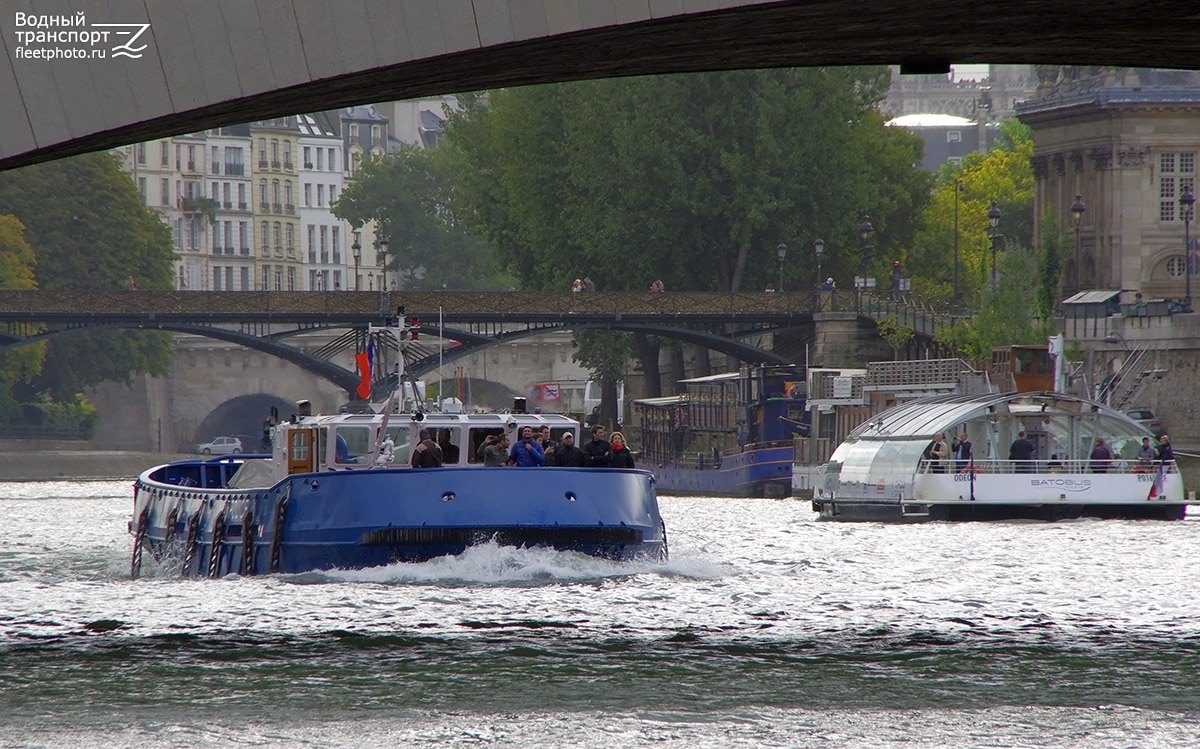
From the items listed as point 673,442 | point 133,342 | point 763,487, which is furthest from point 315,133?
point 763,487

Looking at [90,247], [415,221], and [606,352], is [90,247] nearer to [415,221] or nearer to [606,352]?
[606,352]

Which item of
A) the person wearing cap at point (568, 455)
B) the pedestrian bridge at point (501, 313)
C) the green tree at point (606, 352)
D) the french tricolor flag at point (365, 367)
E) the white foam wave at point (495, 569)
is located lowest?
the white foam wave at point (495, 569)

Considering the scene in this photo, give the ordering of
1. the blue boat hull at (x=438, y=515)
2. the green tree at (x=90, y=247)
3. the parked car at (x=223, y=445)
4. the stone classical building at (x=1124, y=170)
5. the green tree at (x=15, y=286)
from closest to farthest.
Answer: the blue boat hull at (x=438, y=515) < the stone classical building at (x=1124, y=170) < the green tree at (x=15, y=286) < the green tree at (x=90, y=247) < the parked car at (x=223, y=445)

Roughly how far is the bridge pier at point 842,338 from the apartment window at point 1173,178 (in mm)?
16423

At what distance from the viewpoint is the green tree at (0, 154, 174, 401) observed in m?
104

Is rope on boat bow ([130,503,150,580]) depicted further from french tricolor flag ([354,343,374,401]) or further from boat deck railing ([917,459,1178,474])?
boat deck railing ([917,459,1178,474])

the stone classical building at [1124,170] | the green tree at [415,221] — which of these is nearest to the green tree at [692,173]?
the stone classical building at [1124,170]

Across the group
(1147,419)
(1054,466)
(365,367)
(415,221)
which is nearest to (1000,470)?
(1054,466)

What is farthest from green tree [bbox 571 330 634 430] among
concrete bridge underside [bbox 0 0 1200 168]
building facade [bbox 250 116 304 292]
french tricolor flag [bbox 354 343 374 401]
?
concrete bridge underside [bbox 0 0 1200 168]

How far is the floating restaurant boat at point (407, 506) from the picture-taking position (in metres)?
29.3

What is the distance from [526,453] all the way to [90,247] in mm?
78555

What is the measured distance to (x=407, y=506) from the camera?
29297mm

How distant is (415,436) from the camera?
107 ft

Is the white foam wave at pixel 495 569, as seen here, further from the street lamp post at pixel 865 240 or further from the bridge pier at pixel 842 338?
the bridge pier at pixel 842 338
